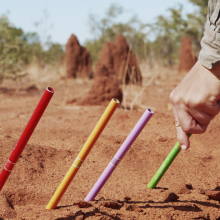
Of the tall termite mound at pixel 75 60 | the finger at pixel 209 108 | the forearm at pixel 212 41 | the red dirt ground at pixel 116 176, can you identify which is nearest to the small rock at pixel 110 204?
the red dirt ground at pixel 116 176

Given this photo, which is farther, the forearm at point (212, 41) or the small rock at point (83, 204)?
the small rock at point (83, 204)

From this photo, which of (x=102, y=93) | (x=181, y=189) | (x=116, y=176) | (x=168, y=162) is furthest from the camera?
(x=102, y=93)

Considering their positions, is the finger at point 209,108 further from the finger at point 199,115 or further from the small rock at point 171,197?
the small rock at point 171,197

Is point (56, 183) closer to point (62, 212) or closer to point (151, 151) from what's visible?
point (62, 212)

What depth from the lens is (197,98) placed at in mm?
1122

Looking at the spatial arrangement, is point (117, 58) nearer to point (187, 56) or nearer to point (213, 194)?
point (187, 56)

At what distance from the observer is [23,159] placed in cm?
247

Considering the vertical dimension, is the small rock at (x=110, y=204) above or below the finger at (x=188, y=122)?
below

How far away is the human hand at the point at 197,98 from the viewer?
43.3 inches

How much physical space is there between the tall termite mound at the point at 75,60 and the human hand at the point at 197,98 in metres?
12.4

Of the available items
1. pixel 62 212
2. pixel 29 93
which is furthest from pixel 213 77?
pixel 29 93

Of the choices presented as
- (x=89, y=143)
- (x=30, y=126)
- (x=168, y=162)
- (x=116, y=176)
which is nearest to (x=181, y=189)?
(x=168, y=162)

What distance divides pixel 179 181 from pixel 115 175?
0.48m

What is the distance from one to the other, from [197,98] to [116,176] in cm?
140
